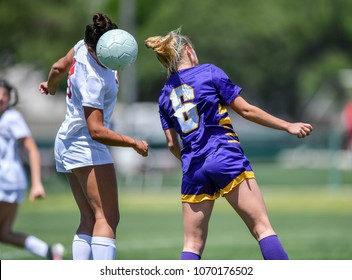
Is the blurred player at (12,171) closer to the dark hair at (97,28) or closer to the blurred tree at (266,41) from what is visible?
the dark hair at (97,28)

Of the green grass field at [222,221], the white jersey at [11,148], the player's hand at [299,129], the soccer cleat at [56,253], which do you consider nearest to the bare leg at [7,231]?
the white jersey at [11,148]

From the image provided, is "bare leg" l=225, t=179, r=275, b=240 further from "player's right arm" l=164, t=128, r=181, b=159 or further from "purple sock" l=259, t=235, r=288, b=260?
"player's right arm" l=164, t=128, r=181, b=159

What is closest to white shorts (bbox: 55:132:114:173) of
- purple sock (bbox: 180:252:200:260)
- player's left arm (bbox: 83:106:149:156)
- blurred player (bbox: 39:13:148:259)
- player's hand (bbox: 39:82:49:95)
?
blurred player (bbox: 39:13:148:259)

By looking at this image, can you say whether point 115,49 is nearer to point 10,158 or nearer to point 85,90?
point 85,90

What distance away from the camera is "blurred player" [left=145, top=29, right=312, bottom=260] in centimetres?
657

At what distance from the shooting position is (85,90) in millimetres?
6676

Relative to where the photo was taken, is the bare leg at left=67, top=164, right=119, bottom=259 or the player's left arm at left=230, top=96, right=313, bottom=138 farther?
the bare leg at left=67, top=164, right=119, bottom=259

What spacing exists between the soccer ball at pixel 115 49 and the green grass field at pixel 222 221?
416cm

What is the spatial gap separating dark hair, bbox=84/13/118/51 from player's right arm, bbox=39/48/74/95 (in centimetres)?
32

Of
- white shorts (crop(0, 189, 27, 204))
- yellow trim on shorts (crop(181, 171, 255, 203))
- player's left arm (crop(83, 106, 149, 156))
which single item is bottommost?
white shorts (crop(0, 189, 27, 204))

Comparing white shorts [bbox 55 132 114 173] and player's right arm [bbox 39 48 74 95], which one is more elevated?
player's right arm [bbox 39 48 74 95]

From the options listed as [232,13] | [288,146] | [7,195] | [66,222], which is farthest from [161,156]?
[232,13]

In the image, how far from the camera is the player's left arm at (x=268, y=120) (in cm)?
641

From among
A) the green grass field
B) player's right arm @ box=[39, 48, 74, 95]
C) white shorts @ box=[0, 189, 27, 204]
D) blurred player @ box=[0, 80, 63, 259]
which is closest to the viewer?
player's right arm @ box=[39, 48, 74, 95]
